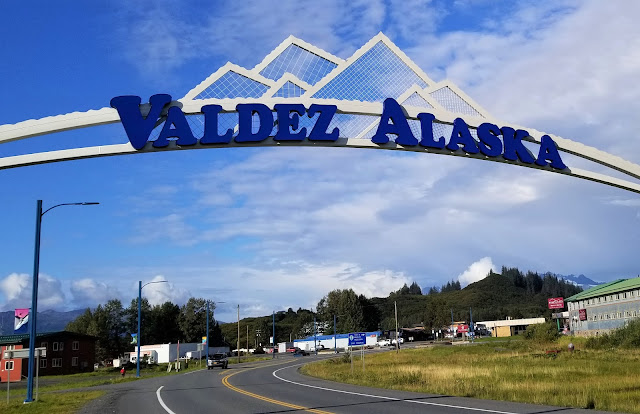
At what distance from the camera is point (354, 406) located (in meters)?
19.8

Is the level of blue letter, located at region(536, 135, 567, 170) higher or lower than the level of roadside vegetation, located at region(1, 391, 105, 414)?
higher

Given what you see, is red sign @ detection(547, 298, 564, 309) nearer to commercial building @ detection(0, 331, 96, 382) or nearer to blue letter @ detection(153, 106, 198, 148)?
commercial building @ detection(0, 331, 96, 382)

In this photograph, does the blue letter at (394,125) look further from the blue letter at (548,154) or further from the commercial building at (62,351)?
the commercial building at (62,351)

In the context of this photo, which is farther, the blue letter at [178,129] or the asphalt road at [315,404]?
the asphalt road at [315,404]

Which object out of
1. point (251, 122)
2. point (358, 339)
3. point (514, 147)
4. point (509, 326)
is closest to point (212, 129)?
point (251, 122)

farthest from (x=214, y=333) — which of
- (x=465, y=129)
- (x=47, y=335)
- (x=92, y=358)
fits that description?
(x=465, y=129)

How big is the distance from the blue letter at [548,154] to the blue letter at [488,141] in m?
1.54

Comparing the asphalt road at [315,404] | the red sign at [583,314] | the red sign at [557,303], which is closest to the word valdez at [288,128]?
the asphalt road at [315,404]

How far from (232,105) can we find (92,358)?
77458mm

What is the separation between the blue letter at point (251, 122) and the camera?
520 inches

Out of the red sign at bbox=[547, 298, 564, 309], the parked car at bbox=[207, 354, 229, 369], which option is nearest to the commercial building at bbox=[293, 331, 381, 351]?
the red sign at bbox=[547, 298, 564, 309]

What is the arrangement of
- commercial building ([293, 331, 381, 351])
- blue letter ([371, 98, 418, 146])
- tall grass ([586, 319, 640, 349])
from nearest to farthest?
blue letter ([371, 98, 418, 146]), tall grass ([586, 319, 640, 349]), commercial building ([293, 331, 381, 351])

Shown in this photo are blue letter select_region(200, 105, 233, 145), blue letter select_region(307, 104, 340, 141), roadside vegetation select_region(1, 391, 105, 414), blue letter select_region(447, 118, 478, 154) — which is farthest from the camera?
roadside vegetation select_region(1, 391, 105, 414)

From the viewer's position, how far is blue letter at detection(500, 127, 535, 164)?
15.8 metres
